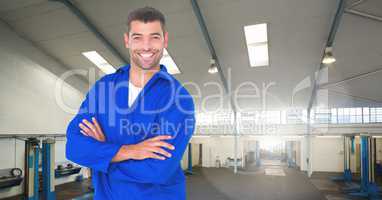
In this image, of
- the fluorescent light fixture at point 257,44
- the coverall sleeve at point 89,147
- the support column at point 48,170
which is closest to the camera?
the coverall sleeve at point 89,147

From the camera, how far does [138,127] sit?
949 millimetres

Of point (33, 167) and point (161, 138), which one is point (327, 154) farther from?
point (161, 138)

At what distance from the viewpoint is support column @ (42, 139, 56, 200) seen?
550cm

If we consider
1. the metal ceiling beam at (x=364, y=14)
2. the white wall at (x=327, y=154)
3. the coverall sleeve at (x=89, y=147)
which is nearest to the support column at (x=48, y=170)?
the coverall sleeve at (x=89, y=147)

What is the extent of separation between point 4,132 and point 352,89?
10.9 m

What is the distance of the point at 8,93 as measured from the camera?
6582 millimetres

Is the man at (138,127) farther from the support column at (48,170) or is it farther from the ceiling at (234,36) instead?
the support column at (48,170)

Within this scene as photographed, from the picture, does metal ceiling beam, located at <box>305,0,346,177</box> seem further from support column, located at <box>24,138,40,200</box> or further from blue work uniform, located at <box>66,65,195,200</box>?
support column, located at <box>24,138,40,200</box>

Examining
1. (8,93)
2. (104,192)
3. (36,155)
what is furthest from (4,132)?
(104,192)

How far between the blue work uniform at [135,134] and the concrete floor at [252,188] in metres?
6.53

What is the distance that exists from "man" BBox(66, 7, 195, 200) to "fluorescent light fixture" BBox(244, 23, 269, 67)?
5.66 meters

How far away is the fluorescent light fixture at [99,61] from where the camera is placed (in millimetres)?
7664

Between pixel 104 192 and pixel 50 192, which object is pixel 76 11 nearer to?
pixel 50 192

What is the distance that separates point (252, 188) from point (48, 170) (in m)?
6.34
